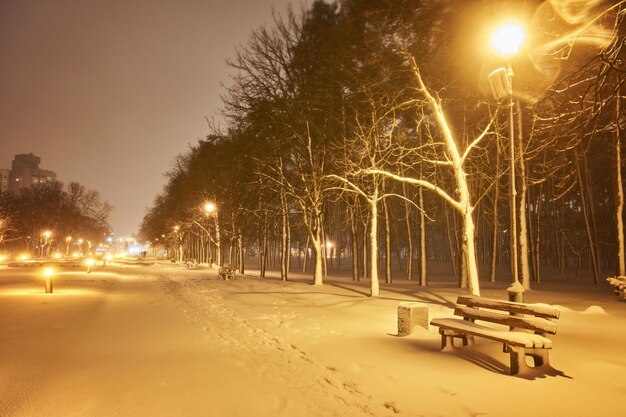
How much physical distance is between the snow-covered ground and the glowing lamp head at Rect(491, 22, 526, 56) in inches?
240

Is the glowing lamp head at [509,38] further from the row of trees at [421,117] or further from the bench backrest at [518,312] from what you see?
the bench backrest at [518,312]

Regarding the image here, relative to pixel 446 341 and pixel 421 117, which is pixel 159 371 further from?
pixel 421 117

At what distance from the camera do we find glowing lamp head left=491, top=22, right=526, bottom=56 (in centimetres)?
852

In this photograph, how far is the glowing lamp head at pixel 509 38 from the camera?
8.52m

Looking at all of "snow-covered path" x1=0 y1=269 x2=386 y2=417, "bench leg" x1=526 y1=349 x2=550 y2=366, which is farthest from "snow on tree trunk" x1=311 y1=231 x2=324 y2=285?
"bench leg" x1=526 y1=349 x2=550 y2=366

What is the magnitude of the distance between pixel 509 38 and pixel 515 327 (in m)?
5.87

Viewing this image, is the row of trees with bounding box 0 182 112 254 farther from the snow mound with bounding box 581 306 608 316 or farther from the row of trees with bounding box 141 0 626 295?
the snow mound with bounding box 581 306 608 316

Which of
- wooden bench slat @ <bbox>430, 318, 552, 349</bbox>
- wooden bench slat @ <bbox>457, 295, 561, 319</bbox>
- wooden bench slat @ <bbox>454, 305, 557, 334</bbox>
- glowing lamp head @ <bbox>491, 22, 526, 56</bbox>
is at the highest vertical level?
glowing lamp head @ <bbox>491, 22, 526, 56</bbox>

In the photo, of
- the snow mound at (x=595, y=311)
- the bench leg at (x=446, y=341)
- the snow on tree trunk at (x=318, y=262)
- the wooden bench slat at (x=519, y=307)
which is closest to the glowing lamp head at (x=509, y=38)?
the wooden bench slat at (x=519, y=307)

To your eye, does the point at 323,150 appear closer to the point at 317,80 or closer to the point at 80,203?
the point at 317,80

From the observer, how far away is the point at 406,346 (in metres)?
8.17

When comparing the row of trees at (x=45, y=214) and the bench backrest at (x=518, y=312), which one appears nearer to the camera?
the bench backrest at (x=518, y=312)

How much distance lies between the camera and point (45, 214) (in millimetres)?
71875

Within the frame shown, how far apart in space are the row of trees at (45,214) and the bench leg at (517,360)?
66.5 metres
